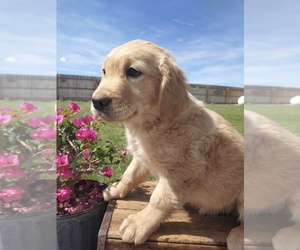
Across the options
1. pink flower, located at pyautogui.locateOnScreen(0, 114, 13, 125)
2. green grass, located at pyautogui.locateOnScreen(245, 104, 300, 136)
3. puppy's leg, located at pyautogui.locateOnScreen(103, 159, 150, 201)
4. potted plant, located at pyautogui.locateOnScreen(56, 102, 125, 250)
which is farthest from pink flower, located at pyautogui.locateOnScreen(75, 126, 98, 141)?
green grass, located at pyautogui.locateOnScreen(245, 104, 300, 136)

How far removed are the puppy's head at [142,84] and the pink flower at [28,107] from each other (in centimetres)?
24

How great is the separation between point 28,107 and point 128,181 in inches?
30.9

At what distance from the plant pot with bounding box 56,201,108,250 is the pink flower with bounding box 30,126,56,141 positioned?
0.56 metres

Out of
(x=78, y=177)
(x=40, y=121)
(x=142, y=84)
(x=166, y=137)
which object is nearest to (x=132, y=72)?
(x=142, y=84)

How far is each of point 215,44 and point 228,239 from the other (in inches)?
44.0

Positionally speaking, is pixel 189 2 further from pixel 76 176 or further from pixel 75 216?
pixel 75 216

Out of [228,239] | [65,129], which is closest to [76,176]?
[65,129]

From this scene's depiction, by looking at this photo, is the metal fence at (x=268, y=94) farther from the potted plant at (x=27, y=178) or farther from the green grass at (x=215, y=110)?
the potted plant at (x=27, y=178)

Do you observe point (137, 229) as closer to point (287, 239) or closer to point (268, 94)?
point (287, 239)

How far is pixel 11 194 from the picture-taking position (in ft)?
3.51

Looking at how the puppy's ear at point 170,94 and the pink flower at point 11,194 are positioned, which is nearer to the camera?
the pink flower at point 11,194

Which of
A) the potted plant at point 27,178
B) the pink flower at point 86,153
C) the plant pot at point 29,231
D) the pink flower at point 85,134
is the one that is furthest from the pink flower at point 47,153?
the pink flower at point 86,153

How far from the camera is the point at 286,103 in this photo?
2.78 feet

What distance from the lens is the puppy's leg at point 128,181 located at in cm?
163
